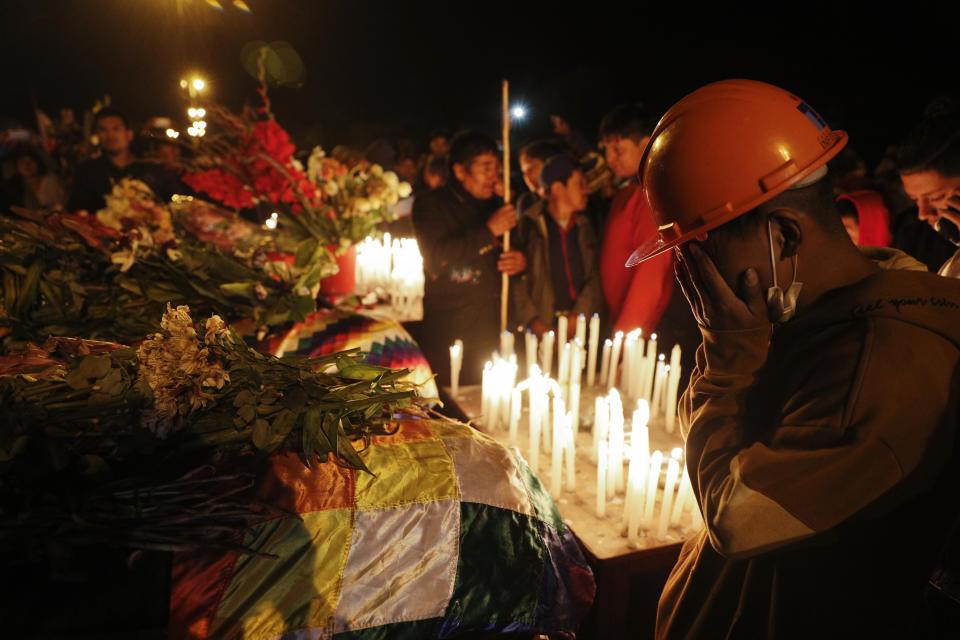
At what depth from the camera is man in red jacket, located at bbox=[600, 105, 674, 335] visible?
11.9 ft

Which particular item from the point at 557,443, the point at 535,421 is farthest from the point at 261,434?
the point at 535,421

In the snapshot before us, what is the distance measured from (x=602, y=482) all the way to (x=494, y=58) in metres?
14.8

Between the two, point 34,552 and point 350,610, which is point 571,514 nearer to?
point 350,610

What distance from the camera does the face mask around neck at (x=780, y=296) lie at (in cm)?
113

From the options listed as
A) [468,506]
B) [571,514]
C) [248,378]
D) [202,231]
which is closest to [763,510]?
[468,506]

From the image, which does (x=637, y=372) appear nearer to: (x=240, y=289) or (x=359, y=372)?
(x=359, y=372)

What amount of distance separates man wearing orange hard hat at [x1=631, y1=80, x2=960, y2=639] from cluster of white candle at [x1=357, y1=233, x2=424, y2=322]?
3797 mm

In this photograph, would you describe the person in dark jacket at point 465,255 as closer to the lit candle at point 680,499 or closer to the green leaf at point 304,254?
the green leaf at point 304,254

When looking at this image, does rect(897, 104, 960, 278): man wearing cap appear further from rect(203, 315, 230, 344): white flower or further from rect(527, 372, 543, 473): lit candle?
rect(203, 315, 230, 344): white flower

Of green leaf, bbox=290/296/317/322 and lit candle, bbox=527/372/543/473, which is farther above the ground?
green leaf, bbox=290/296/317/322

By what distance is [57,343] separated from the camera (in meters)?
1.51

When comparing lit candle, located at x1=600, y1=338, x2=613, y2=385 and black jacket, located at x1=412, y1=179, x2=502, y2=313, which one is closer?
lit candle, located at x1=600, y1=338, x2=613, y2=385

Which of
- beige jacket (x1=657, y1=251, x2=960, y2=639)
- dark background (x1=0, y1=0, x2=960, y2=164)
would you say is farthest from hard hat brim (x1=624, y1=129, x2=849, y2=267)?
dark background (x1=0, y1=0, x2=960, y2=164)

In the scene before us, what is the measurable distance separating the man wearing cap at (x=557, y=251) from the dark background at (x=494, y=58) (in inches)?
141
